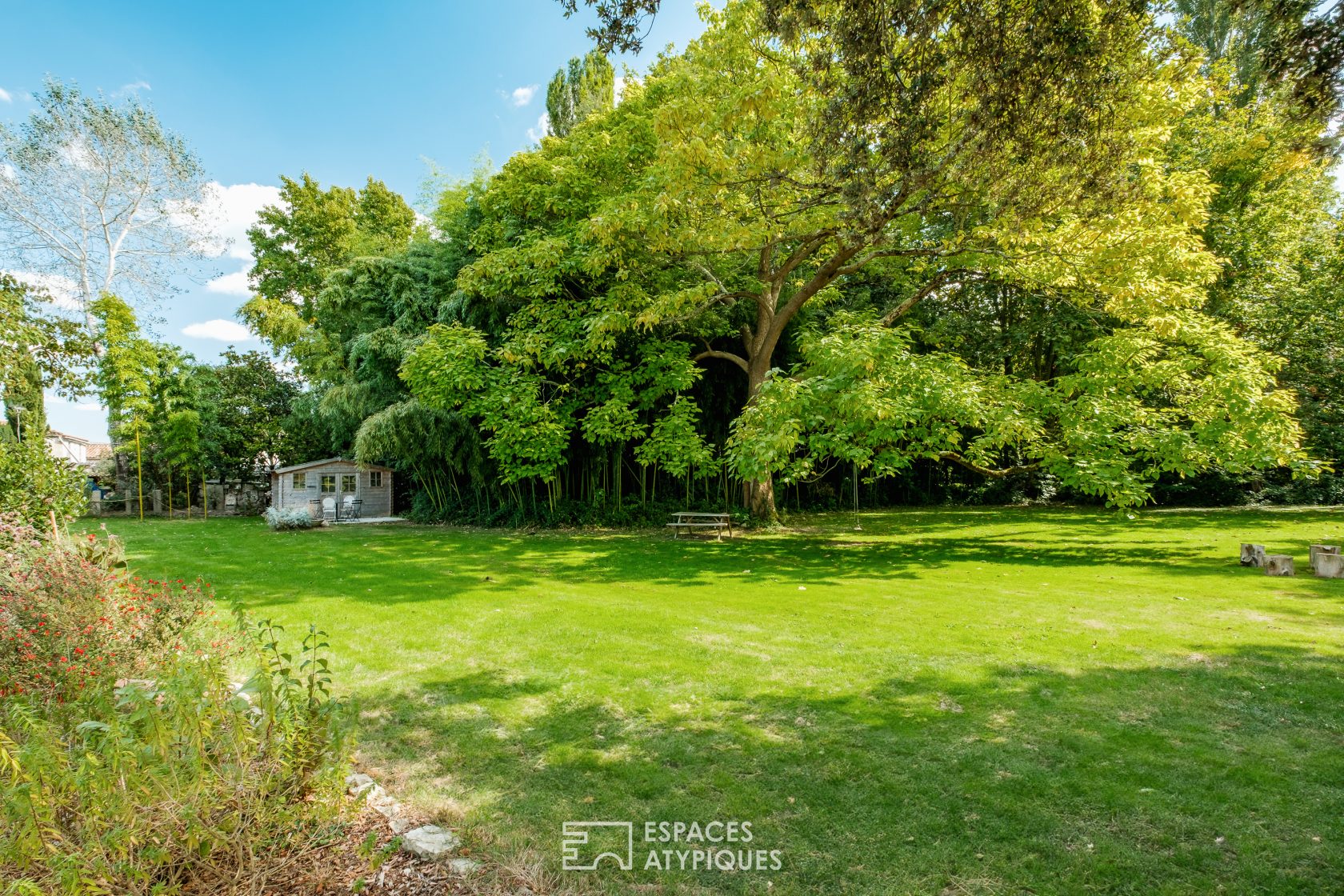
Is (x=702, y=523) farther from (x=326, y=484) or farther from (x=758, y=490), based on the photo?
(x=326, y=484)

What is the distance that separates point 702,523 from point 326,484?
14403mm

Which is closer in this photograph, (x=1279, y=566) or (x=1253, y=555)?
(x=1279, y=566)

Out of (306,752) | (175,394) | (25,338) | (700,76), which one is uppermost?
(700,76)

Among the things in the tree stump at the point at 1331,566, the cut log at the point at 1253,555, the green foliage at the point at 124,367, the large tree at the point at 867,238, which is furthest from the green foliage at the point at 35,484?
the green foliage at the point at 124,367

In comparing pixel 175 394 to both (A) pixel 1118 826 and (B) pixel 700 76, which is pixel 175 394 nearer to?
(B) pixel 700 76

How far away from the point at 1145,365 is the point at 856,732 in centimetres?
1099

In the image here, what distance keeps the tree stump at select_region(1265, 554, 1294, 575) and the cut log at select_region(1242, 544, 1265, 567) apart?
341mm

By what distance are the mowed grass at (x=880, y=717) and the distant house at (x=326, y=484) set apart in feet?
42.5

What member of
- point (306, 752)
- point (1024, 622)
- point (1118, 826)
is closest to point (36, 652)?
point (306, 752)

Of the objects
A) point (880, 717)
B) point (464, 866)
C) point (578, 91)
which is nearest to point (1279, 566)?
point (880, 717)

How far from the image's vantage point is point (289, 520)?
54.9 ft

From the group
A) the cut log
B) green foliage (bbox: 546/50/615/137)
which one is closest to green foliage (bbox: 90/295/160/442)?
green foliage (bbox: 546/50/615/137)

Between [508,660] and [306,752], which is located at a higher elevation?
[306,752]

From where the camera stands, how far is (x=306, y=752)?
8.82ft
